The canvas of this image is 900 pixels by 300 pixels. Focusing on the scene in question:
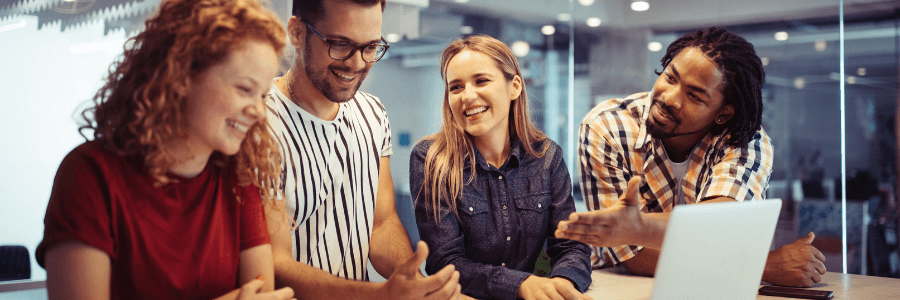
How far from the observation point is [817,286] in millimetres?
1907

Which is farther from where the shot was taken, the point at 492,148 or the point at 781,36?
the point at 781,36

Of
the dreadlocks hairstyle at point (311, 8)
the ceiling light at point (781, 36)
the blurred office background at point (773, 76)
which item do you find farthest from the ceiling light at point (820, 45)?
the dreadlocks hairstyle at point (311, 8)

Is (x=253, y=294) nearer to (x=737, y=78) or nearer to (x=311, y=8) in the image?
(x=311, y=8)

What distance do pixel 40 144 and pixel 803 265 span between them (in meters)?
2.51

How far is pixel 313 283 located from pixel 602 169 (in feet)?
3.84

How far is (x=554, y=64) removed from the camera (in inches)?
220

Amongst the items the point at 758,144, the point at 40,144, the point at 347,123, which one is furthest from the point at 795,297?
the point at 40,144

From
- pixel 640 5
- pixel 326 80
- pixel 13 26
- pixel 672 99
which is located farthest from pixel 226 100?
pixel 640 5

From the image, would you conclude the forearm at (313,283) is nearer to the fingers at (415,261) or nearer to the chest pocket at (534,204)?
the fingers at (415,261)

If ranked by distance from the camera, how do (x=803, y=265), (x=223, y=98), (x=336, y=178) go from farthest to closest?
(x=803, y=265) → (x=336, y=178) → (x=223, y=98)

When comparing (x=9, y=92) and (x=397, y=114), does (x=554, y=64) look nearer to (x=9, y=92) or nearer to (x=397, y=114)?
(x=397, y=114)

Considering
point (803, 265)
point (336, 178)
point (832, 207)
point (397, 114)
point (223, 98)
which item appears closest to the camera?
point (223, 98)

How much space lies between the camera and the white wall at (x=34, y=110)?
204cm

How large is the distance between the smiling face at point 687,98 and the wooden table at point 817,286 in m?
0.50
